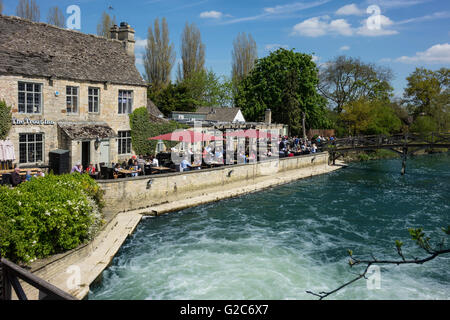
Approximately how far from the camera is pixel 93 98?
21328 millimetres

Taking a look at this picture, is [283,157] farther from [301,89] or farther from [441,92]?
[441,92]

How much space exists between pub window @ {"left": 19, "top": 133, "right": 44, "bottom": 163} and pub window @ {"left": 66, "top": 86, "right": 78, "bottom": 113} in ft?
7.16

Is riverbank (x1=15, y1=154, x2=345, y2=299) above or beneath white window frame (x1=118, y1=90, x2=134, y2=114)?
beneath

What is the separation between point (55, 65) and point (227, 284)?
14712 mm

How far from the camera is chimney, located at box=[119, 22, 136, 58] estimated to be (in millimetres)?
24703

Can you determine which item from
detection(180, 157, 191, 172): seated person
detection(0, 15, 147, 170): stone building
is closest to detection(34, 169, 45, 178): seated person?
detection(0, 15, 147, 170): stone building

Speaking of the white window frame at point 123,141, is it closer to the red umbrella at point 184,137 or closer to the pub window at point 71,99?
the red umbrella at point 184,137

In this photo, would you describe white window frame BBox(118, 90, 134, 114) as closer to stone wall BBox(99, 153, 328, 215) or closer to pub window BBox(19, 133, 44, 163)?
pub window BBox(19, 133, 44, 163)

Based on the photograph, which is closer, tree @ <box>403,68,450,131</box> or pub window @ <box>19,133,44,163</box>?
pub window @ <box>19,133,44,163</box>

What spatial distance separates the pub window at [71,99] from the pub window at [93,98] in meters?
0.86

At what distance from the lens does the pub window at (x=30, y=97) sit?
18.0m

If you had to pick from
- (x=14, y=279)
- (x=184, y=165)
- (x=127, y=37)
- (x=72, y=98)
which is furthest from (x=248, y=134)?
(x=14, y=279)

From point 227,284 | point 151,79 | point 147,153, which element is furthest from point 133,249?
point 151,79

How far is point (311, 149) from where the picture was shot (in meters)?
34.6
